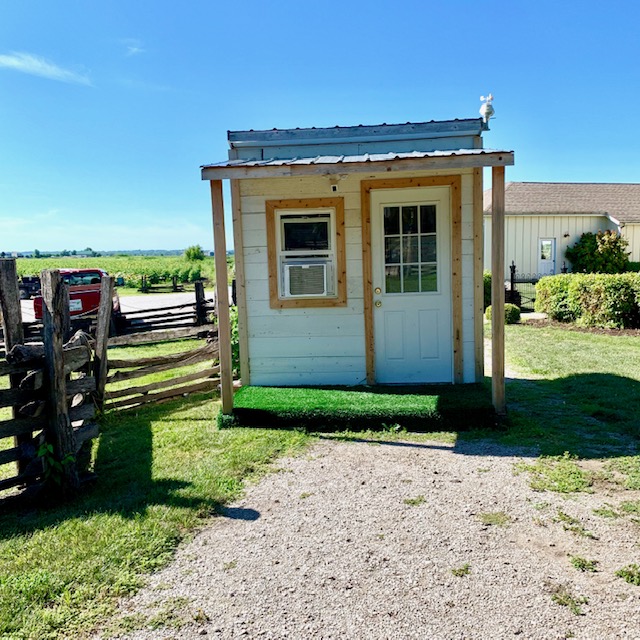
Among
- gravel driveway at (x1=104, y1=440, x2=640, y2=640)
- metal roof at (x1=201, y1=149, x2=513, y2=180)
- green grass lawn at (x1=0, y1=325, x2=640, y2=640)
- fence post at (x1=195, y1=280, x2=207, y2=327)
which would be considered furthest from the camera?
fence post at (x1=195, y1=280, x2=207, y2=327)

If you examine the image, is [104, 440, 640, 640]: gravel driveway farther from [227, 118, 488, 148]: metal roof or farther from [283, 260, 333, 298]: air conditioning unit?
[227, 118, 488, 148]: metal roof

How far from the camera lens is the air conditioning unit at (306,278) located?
6891 millimetres

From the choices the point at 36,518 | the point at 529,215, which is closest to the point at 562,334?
the point at 36,518

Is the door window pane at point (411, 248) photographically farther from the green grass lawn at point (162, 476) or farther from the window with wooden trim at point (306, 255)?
the green grass lawn at point (162, 476)

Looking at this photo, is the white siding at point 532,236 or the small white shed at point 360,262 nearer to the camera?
the small white shed at point 360,262

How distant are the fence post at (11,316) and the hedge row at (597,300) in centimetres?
1210

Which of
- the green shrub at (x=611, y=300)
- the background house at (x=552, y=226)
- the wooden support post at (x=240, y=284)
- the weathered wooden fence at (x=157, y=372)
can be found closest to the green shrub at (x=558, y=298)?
the green shrub at (x=611, y=300)

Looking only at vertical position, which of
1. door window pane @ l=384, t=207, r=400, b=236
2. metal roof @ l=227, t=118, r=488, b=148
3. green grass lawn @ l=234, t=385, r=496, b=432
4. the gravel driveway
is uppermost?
metal roof @ l=227, t=118, r=488, b=148

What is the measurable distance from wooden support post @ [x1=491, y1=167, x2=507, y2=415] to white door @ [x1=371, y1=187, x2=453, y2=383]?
126 centimetres

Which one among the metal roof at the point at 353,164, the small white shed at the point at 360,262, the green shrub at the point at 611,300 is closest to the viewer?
the metal roof at the point at 353,164

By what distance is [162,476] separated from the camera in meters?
4.57

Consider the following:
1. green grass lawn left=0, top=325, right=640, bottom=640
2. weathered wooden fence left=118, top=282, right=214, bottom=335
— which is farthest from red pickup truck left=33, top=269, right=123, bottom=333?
green grass lawn left=0, top=325, right=640, bottom=640

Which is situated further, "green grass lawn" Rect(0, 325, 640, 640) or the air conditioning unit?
the air conditioning unit

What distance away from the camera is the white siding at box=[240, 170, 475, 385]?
679cm
